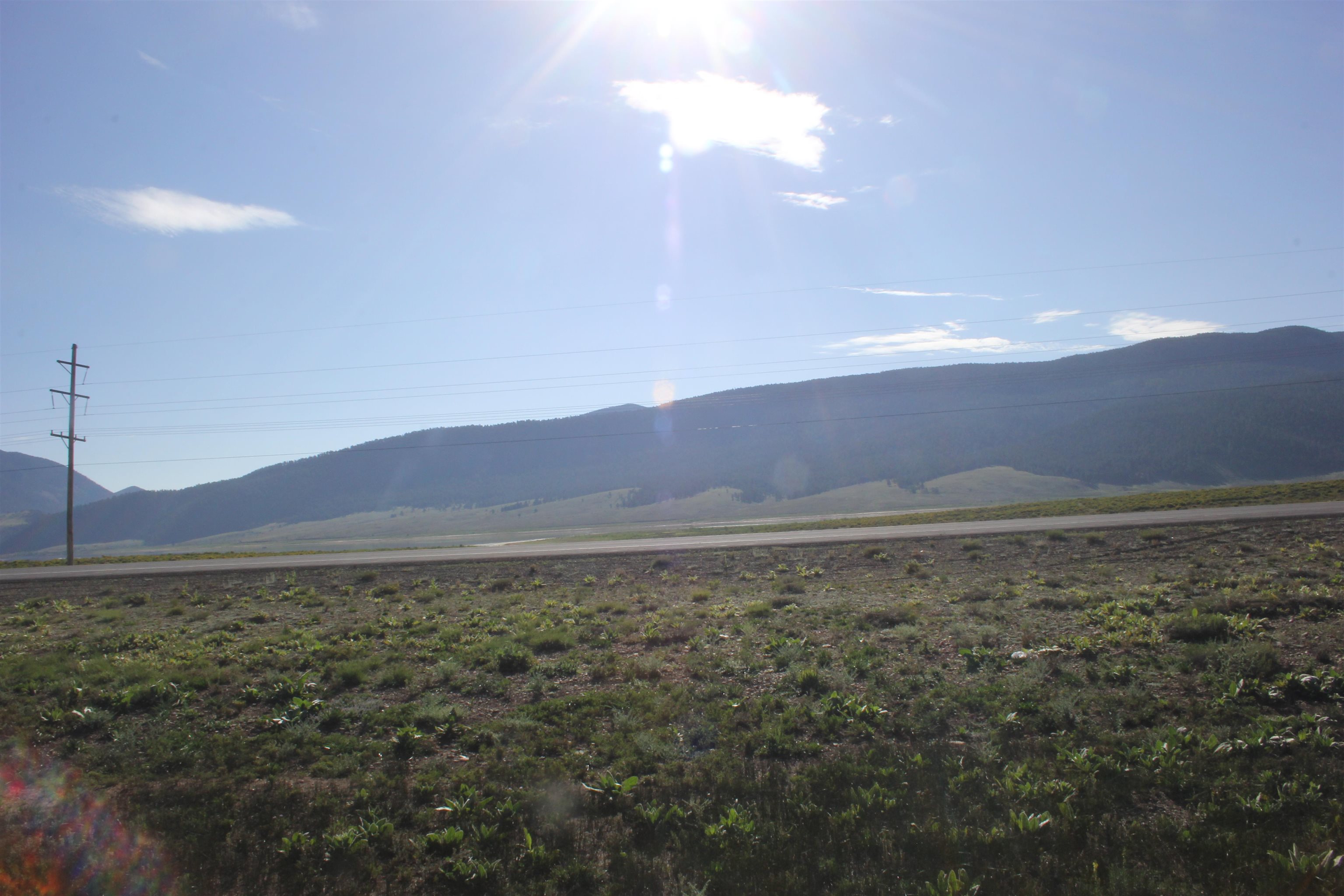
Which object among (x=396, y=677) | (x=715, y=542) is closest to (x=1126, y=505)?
(x=715, y=542)

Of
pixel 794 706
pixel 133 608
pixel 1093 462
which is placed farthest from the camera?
pixel 1093 462

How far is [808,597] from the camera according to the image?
1764 cm

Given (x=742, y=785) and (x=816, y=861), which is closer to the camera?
(x=816, y=861)

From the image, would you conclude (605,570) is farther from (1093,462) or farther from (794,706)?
(1093,462)

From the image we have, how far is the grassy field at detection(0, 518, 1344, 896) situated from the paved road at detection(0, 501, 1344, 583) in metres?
17.2

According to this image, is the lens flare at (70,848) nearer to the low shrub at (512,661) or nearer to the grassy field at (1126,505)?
the low shrub at (512,661)

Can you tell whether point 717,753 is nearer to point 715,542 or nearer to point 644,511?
point 715,542

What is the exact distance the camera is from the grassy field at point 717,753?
530 cm

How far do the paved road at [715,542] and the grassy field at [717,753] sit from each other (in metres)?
17.2

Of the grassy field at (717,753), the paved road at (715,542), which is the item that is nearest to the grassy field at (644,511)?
the paved road at (715,542)

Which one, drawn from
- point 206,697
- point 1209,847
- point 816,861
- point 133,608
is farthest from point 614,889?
point 133,608

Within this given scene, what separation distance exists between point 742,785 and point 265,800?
4517mm

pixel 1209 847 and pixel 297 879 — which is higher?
pixel 1209 847

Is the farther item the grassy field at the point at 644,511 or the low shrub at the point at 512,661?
the grassy field at the point at 644,511
